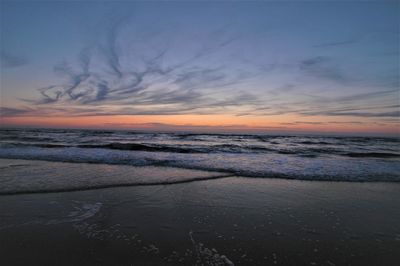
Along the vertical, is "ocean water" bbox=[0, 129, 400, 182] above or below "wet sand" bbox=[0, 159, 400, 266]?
above

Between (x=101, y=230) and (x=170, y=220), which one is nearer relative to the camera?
(x=101, y=230)

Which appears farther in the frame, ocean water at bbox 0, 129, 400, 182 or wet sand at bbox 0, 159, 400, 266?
Result: ocean water at bbox 0, 129, 400, 182

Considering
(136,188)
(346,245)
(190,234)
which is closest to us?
(346,245)

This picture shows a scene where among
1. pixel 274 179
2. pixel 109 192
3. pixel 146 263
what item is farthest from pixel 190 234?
pixel 274 179

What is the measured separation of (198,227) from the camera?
4457mm

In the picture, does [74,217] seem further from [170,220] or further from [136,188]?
[136,188]

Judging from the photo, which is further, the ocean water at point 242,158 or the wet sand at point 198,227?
the ocean water at point 242,158

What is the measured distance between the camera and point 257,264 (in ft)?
10.9

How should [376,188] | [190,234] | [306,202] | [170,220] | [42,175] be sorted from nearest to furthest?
[190,234]
[170,220]
[306,202]
[376,188]
[42,175]

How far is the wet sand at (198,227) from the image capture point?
137 inches

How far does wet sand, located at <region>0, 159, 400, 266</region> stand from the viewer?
3.47 meters

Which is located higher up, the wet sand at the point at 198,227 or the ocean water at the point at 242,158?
the ocean water at the point at 242,158

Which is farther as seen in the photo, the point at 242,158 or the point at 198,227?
the point at 242,158

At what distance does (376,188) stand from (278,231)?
17.4 ft
